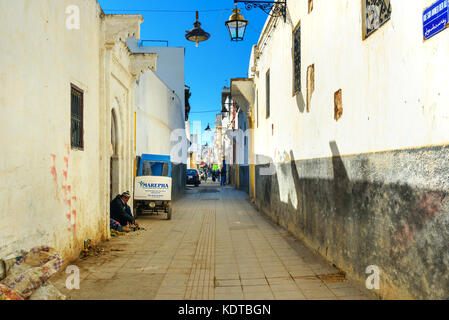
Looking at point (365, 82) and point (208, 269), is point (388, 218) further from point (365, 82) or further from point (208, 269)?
point (208, 269)

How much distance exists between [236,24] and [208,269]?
733 cm

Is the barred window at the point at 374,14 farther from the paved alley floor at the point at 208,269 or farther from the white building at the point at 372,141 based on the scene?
the paved alley floor at the point at 208,269

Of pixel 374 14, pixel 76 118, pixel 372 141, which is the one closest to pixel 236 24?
pixel 76 118

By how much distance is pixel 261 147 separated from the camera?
1578 centimetres

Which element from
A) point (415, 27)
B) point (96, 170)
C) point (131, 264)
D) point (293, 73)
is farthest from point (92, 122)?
point (415, 27)

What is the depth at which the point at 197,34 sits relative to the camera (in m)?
12.8

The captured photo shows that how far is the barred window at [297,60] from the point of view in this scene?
9234mm

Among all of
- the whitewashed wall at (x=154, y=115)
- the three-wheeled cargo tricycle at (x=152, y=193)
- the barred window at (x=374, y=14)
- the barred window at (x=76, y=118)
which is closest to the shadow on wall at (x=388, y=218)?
the barred window at (x=374, y=14)

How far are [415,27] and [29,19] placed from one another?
14.8 feet

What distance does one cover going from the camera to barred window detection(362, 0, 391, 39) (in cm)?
463

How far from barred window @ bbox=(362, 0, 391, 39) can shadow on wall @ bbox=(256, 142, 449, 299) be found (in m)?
1.52

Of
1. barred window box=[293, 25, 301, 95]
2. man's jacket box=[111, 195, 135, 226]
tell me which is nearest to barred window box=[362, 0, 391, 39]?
barred window box=[293, 25, 301, 95]

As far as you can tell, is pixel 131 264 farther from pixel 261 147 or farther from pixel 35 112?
pixel 261 147

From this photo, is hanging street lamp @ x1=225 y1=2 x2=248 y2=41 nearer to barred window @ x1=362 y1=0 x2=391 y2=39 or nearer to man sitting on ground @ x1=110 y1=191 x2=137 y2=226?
man sitting on ground @ x1=110 y1=191 x2=137 y2=226
